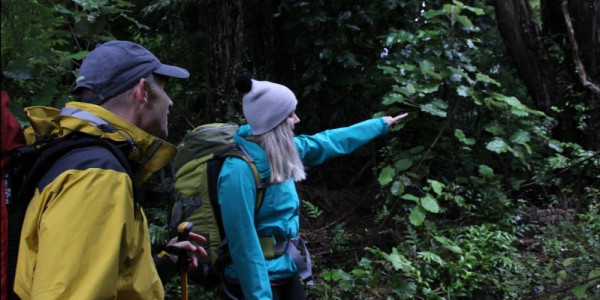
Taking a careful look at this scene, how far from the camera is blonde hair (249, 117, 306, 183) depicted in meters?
3.10

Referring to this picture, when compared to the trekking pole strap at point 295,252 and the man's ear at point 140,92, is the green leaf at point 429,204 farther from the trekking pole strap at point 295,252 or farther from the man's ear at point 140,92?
the man's ear at point 140,92

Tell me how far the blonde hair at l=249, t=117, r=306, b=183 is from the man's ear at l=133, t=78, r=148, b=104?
1211mm

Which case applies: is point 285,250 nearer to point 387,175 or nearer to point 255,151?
point 255,151

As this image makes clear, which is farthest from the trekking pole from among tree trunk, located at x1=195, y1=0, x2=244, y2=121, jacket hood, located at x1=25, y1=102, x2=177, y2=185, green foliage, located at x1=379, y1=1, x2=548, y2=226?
tree trunk, located at x1=195, y1=0, x2=244, y2=121

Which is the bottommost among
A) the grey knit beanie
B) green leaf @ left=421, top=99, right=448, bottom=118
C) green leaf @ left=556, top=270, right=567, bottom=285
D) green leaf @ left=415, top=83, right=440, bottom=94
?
green leaf @ left=556, top=270, right=567, bottom=285

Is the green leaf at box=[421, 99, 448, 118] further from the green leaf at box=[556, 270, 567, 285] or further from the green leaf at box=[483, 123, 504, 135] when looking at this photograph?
the green leaf at box=[556, 270, 567, 285]

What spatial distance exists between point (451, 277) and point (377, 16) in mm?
3608

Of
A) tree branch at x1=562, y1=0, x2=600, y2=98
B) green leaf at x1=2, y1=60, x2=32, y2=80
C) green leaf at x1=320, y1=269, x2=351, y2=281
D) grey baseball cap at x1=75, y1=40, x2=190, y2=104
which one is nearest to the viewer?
grey baseball cap at x1=75, y1=40, x2=190, y2=104

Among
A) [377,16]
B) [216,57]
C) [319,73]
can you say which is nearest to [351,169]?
[319,73]

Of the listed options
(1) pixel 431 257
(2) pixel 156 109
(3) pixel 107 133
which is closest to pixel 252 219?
(2) pixel 156 109

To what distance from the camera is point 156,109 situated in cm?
207

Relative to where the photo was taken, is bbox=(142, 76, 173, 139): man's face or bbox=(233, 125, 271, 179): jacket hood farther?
bbox=(233, 125, 271, 179): jacket hood

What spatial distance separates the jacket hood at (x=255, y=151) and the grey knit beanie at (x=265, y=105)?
6 centimetres

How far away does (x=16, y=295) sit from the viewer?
4.95 feet
